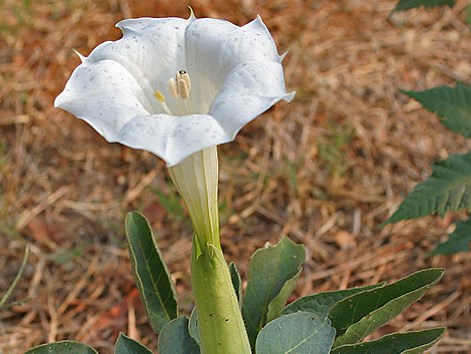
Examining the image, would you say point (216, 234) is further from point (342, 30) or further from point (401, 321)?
point (342, 30)

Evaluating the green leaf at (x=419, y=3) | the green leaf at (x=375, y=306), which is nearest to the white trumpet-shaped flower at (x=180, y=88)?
the green leaf at (x=375, y=306)

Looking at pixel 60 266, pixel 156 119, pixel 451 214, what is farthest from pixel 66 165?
pixel 156 119

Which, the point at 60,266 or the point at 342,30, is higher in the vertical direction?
the point at 342,30

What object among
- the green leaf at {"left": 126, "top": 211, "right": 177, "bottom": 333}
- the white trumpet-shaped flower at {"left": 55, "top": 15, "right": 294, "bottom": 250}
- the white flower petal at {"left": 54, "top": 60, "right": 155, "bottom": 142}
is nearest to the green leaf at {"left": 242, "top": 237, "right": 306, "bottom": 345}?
the green leaf at {"left": 126, "top": 211, "right": 177, "bottom": 333}

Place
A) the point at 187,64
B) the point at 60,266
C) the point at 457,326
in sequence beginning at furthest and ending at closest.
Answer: the point at 60,266, the point at 457,326, the point at 187,64

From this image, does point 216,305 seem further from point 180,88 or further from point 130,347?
point 180,88

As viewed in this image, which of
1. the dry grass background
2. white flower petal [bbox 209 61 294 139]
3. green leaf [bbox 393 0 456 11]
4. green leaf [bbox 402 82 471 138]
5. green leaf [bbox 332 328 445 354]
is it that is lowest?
the dry grass background

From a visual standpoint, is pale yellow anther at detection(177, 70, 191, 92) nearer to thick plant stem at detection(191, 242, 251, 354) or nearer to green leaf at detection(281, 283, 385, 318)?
thick plant stem at detection(191, 242, 251, 354)
